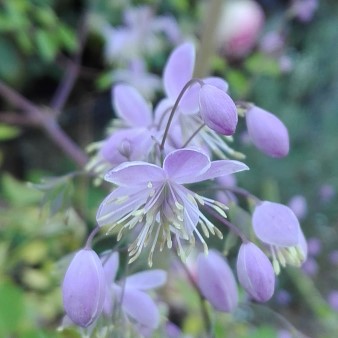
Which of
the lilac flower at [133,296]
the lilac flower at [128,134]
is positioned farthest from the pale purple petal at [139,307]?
the lilac flower at [128,134]

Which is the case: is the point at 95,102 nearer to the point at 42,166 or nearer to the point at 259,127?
the point at 42,166

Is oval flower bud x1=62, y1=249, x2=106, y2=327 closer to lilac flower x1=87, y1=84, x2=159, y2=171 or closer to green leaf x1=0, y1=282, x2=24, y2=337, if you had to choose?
lilac flower x1=87, y1=84, x2=159, y2=171

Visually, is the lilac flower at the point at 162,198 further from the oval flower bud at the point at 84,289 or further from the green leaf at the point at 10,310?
the green leaf at the point at 10,310

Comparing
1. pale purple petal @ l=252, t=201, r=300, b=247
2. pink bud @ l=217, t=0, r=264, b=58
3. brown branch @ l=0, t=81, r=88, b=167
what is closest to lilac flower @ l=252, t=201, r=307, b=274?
pale purple petal @ l=252, t=201, r=300, b=247

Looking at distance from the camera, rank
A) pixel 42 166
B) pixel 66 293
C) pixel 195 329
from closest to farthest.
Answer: pixel 66 293 < pixel 195 329 < pixel 42 166

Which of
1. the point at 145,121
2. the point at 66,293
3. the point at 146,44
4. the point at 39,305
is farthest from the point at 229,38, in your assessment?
the point at 66,293

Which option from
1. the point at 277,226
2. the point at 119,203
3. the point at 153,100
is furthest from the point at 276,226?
the point at 153,100
